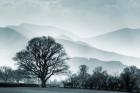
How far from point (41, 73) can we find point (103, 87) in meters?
17.6

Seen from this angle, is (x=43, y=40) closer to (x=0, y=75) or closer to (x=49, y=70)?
(x=49, y=70)

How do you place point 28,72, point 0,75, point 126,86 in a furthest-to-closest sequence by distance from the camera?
point 0,75 < point 28,72 < point 126,86

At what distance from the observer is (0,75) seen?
6924 inches

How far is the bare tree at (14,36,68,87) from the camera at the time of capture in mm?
88750

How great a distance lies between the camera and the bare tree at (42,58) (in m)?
88.8

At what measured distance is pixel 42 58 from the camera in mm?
89875

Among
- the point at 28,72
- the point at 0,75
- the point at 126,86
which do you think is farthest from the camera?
the point at 0,75

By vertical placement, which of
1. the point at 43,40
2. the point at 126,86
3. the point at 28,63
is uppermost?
the point at 43,40

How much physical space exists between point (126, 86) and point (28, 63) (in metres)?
26.8

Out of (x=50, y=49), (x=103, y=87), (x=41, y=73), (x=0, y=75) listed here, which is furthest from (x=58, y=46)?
(x=0, y=75)

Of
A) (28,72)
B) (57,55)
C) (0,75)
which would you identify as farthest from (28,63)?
(0,75)

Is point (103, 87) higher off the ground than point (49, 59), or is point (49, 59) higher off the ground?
point (49, 59)

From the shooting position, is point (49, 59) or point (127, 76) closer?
point (127, 76)

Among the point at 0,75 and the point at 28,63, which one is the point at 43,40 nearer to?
the point at 28,63
